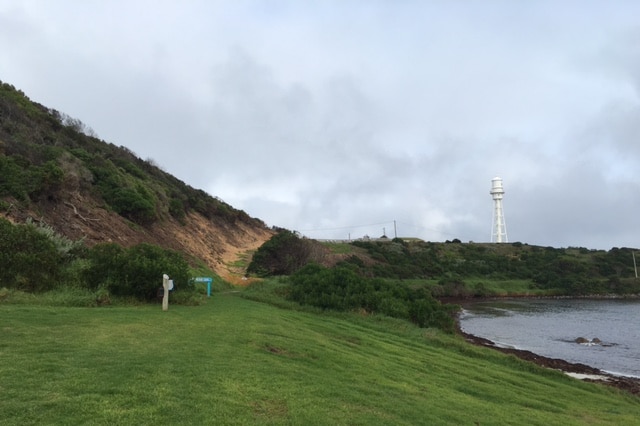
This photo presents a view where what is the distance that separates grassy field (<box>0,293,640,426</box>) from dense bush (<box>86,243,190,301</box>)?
154 centimetres

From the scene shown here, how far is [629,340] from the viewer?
36938 millimetres

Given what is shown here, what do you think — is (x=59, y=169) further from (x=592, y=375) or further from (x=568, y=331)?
(x=568, y=331)

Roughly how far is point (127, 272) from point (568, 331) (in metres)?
37.8

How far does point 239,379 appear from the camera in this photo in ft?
27.1

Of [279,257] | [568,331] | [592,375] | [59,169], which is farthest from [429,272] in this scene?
[59,169]

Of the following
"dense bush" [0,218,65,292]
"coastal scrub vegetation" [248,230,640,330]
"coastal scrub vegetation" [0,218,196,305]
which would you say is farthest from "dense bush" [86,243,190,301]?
"coastal scrub vegetation" [248,230,640,330]

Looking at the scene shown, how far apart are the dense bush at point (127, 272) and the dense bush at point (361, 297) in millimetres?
9442

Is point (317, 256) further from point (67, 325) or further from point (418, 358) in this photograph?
point (67, 325)

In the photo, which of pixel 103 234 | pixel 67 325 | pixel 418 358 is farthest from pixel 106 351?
pixel 103 234

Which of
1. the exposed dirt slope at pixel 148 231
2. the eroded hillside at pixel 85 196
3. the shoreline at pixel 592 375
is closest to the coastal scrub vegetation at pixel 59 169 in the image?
the eroded hillside at pixel 85 196

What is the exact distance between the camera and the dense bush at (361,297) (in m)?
26.3

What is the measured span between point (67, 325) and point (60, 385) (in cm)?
520

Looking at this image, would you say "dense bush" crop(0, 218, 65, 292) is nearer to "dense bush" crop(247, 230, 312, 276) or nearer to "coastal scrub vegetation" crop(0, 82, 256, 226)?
"coastal scrub vegetation" crop(0, 82, 256, 226)

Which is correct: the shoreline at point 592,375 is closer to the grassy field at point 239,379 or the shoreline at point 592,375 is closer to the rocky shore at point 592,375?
the rocky shore at point 592,375
